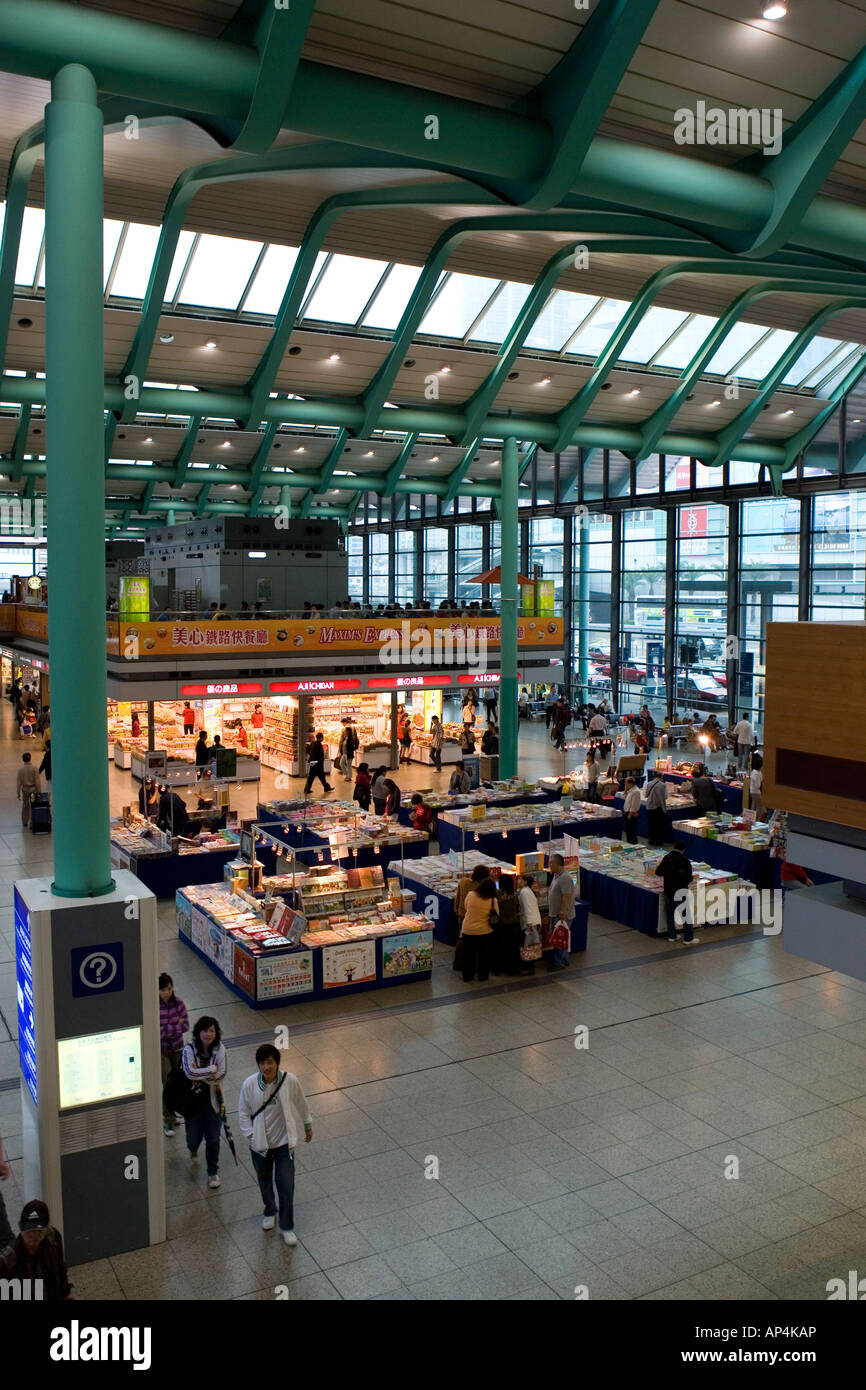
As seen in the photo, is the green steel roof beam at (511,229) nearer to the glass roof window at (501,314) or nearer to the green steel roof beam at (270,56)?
the glass roof window at (501,314)

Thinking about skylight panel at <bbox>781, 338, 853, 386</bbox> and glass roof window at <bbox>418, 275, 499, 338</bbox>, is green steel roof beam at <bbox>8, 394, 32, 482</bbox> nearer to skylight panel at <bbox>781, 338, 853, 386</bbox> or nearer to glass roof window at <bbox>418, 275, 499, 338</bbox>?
glass roof window at <bbox>418, 275, 499, 338</bbox>

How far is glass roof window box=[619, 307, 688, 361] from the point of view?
21766 millimetres

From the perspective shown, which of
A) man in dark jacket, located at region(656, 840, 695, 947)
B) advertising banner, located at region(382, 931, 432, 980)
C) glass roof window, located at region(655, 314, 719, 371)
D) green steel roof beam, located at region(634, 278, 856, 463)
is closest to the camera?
advertising banner, located at region(382, 931, 432, 980)

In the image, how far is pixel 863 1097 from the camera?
886 cm

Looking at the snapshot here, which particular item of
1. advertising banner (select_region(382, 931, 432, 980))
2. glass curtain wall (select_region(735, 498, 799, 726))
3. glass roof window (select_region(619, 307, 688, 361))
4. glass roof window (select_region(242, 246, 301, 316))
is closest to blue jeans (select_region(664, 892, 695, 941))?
advertising banner (select_region(382, 931, 432, 980))

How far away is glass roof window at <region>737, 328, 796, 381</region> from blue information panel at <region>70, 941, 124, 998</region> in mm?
20485

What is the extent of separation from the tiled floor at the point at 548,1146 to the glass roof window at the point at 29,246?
11337mm

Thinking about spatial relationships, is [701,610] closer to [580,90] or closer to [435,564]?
[435,564]

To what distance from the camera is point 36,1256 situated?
17.3 ft

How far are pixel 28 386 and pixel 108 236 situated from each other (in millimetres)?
3791

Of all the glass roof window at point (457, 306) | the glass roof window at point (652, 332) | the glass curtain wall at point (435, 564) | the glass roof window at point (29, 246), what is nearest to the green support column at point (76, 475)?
the glass roof window at point (29, 246)

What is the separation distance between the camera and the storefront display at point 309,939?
10859 millimetres
